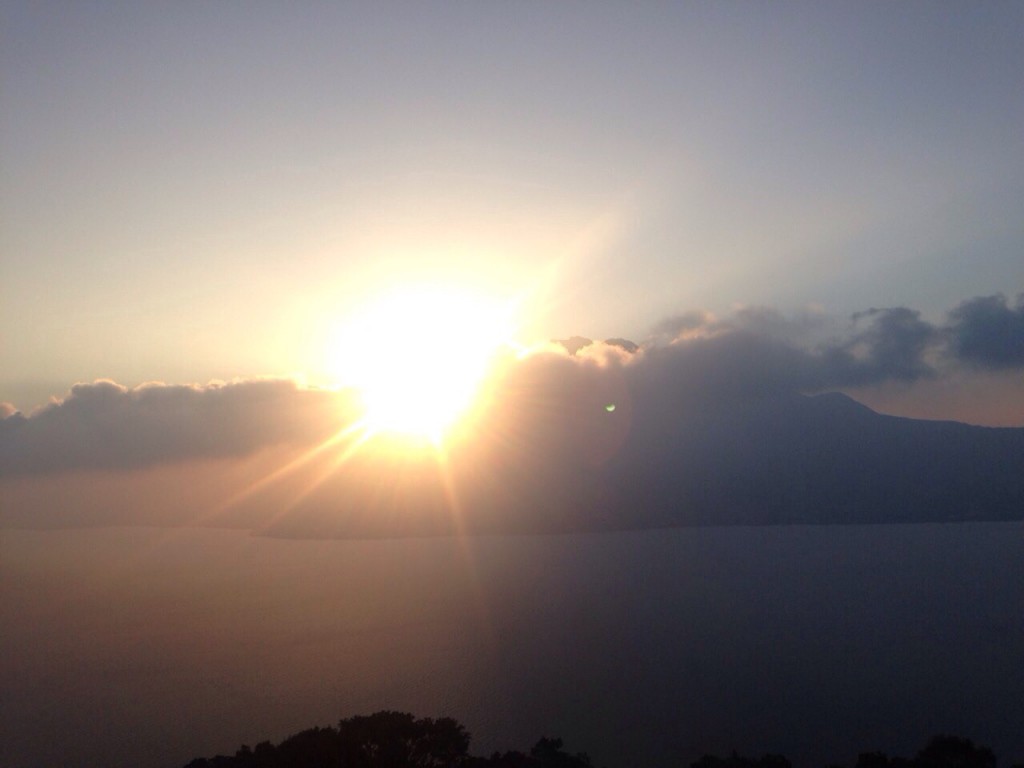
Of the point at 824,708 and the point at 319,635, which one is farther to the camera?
the point at 319,635

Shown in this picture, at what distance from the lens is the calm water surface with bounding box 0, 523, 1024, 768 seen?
195ft

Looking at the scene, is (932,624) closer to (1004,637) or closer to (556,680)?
(1004,637)

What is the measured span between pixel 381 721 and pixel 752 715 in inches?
1787

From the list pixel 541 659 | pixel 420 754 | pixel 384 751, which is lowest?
pixel 541 659

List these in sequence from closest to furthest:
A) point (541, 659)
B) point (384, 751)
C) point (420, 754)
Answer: point (384, 751)
point (420, 754)
point (541, 659)

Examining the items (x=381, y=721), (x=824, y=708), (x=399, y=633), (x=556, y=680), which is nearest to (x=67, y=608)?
(x=399, y=633)

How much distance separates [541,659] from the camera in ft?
277

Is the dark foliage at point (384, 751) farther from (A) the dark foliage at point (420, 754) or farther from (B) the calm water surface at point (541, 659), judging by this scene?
(B) the calm water surface at point (541, 659)

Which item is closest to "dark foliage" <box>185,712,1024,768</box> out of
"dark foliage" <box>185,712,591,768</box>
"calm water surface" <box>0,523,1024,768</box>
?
"dark foliage" <box>185,712,591,768</box>

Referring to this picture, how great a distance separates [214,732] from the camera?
61031 mm

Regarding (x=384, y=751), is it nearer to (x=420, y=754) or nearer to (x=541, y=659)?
(x=420, y=754)

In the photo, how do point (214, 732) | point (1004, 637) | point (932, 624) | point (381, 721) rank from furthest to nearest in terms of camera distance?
1. point (932, 624)
2. point (1004, 637)
3. point (214, 732)
4. point (381, 721)

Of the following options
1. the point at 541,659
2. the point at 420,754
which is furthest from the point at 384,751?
the point at 541,659

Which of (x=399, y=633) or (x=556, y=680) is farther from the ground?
(x=399, y=633)
